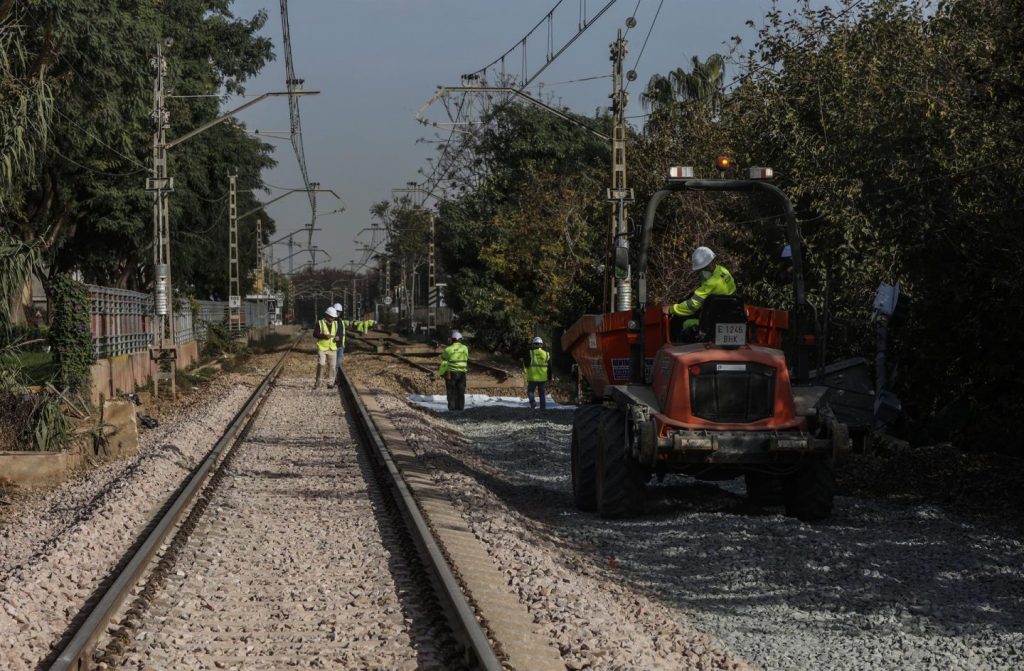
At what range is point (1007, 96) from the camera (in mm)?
12375

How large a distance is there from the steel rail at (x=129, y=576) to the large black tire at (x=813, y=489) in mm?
5543

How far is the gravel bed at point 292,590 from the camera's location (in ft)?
22.6

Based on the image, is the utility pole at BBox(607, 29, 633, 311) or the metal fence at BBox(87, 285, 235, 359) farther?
the metal fence at BBox(87, 285, 235, 359)

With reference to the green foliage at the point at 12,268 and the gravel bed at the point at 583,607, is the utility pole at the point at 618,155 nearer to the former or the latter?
the green foliage at the point at 12,268

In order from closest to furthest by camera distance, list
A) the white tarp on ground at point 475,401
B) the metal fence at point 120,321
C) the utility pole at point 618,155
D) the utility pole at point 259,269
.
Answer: the utility pole at point 618,155
the metal fence at point 120,321
the white tarp on ground at point 475,401
the utility pole at point 259,269

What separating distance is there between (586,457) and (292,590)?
4.55 metres

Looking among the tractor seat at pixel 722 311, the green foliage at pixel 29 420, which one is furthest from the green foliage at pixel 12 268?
the tractor seat at pixel 722 311

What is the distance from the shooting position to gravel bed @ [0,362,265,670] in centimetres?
745

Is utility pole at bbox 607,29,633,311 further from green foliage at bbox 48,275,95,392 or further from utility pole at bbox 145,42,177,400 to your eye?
utility pole at bbox 145,42,177,400

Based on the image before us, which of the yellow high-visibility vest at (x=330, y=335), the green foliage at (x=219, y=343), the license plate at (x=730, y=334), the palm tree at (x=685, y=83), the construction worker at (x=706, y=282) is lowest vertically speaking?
the green foliage at (x=219, y=343)

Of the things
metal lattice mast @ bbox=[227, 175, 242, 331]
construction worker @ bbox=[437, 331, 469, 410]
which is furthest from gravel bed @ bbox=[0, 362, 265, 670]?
metal lattice mast @ bbox=[227, 175, 242, 331]

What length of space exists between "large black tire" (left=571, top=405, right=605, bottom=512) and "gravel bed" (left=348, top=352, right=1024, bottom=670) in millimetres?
198

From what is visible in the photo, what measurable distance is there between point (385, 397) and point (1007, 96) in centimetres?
1900

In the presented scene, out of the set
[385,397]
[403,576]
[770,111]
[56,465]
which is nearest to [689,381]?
[403,576]
